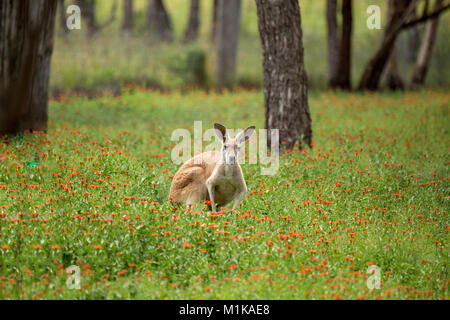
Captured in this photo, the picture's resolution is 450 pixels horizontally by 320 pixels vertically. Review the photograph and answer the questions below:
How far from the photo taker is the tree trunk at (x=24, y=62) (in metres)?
12.1

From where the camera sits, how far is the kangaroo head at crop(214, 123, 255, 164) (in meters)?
7.78

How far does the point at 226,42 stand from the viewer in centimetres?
2538

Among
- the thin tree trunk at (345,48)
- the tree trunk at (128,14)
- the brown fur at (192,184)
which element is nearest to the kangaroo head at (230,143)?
the brown fur at (192,184)

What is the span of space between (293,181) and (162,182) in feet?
7.95

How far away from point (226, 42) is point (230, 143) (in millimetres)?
18223

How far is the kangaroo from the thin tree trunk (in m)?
15.0

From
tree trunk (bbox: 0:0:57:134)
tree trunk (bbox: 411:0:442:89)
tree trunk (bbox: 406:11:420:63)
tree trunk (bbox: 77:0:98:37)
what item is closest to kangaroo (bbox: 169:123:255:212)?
tree trunk (bbox: 0:0:57:134)

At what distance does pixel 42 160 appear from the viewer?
9.84 meters

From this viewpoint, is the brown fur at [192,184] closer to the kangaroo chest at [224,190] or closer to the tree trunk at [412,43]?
the kangaroo chest at [224,190]

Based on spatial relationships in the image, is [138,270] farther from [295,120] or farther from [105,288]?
[295,120]

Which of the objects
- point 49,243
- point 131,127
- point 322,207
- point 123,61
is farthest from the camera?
point 123,61

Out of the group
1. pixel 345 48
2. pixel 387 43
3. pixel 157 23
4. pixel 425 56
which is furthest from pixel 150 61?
pixel 425 56

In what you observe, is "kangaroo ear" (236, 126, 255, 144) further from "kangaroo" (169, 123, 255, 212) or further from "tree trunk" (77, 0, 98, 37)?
"tree trunk" (77, 0, 98, 37)
